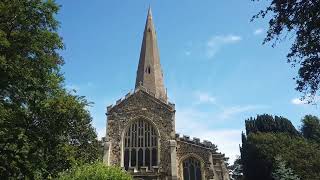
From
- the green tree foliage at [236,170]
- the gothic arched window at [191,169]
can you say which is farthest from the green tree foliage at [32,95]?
the green tree foliage at [236,170]

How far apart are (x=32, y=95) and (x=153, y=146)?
Result: 18.1 m

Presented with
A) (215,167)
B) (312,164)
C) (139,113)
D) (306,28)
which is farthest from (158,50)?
(306,28)

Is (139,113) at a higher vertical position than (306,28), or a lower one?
higher

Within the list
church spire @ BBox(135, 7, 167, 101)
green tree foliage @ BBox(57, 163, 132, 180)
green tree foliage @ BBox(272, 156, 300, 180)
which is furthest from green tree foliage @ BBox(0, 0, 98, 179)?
church spire @ BBox(135, 7, 167, 101)

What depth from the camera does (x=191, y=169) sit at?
33.1m

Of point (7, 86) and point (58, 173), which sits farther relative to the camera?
point (58, 173)

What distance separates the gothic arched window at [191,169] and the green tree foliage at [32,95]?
51.2 ft

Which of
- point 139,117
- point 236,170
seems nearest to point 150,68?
point 139,117

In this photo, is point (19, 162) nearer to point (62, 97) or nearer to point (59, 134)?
point (59, 134)

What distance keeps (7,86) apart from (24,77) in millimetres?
840

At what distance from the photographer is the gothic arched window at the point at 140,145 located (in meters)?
33.3

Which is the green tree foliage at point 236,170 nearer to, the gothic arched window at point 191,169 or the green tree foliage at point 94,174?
the gothic arched window at point 191,169

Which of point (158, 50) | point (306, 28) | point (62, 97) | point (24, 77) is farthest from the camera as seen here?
point (158, 50)

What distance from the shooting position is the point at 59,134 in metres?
18.7
